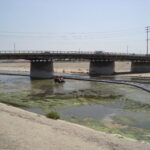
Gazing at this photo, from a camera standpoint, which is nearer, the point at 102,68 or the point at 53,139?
the point at 53,139

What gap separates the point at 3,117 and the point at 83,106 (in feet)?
45.6

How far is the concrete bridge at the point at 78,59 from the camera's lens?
77.9m

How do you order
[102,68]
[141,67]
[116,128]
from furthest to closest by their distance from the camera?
[141,67]
[102,68]
[116,128]

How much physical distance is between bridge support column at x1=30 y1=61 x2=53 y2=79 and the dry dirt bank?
6005 cm

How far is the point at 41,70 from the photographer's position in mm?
80125

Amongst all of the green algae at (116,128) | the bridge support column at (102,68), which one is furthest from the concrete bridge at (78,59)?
the green algae at (116,128)

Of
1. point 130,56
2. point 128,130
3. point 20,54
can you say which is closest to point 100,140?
point 128,130

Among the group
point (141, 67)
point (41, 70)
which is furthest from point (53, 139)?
point (141, 67)

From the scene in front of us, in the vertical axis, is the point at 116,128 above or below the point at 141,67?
below

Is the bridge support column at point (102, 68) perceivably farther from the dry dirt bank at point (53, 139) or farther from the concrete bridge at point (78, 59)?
the dry dirt bank at point (53, 139)

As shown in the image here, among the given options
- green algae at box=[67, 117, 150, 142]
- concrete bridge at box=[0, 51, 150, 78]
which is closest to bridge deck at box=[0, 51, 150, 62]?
concrete bridge at box=[0, 51, 150, 78]

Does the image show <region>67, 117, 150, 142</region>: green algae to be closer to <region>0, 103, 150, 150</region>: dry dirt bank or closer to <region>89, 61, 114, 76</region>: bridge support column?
<region>0, 103, 150, 150</region>: dry dirt bank

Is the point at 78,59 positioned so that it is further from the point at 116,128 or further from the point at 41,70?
the point at 116,128

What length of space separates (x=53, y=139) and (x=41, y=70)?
65.9 m
